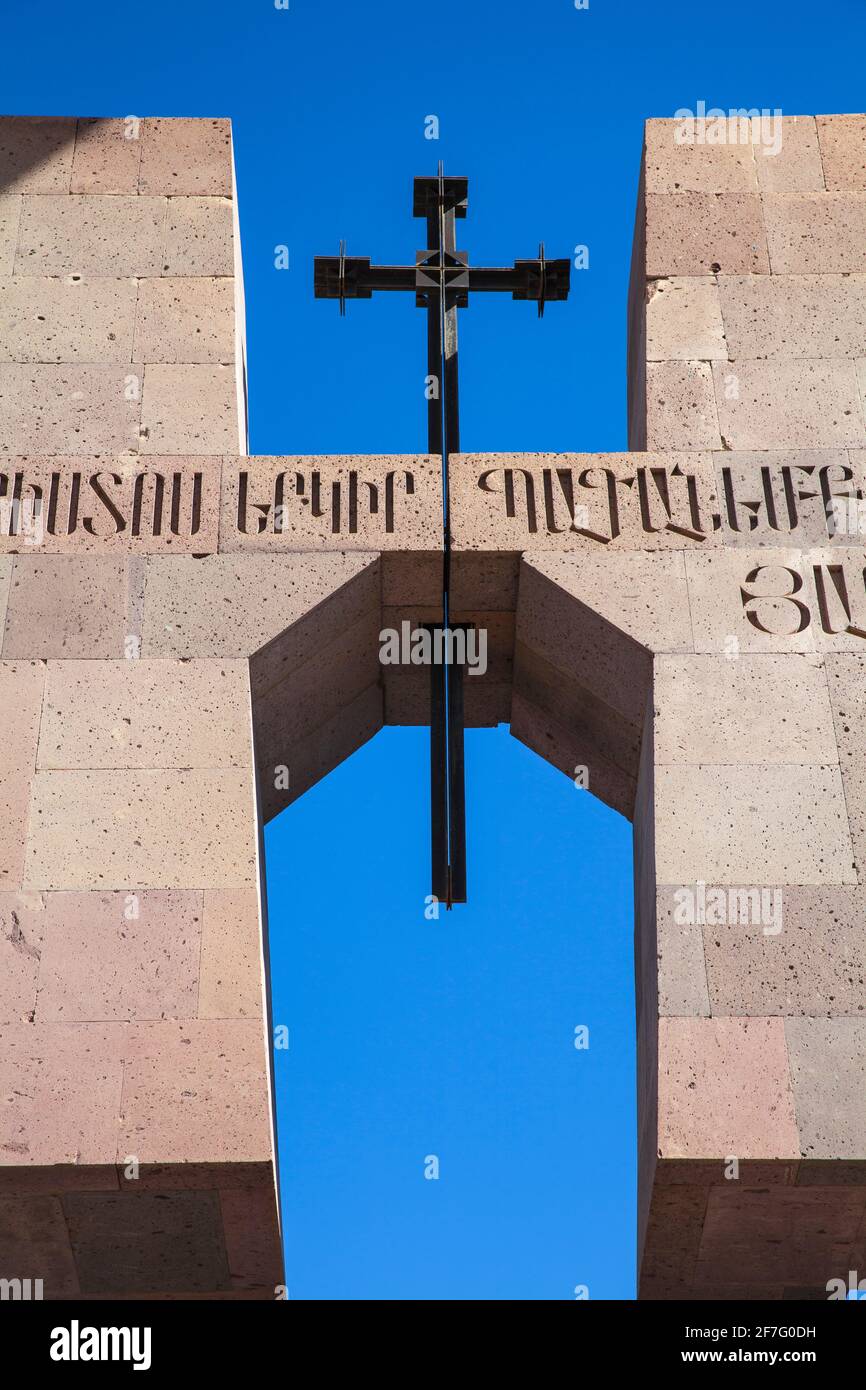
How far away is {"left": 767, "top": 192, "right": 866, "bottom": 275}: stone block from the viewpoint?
12.6 meters

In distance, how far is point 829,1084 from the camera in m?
9.66

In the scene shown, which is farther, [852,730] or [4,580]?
[4,580]

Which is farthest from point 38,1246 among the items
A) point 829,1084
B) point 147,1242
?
point 829,1084

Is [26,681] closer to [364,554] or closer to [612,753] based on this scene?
[364,554]

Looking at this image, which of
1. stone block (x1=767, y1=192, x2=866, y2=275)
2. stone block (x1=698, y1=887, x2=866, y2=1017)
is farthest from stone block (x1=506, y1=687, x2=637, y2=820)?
stone block (x1=767, y1=192, x2=866, y2=275)

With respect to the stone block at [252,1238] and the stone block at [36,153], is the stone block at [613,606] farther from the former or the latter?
the stone block at [36,153]

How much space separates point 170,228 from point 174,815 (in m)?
4.29

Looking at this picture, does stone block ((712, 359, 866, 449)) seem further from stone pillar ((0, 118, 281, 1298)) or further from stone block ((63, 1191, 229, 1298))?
stone block ((63, 1191, 229, 1298))

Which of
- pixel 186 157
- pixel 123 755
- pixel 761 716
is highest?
pixel 186 157

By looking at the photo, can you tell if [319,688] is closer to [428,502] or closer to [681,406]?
[428,502]

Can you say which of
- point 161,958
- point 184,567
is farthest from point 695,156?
point 161,958

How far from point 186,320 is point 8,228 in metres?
1.40

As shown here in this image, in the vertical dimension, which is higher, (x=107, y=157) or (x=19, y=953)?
(x=107, y=157)

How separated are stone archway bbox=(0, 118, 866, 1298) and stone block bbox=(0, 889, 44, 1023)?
0.05ft
